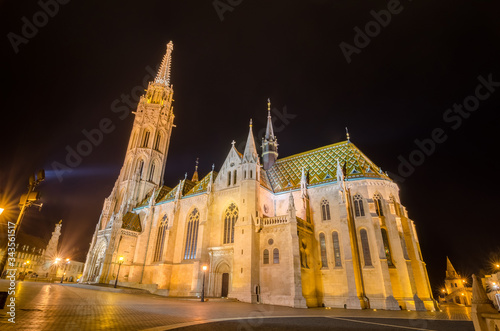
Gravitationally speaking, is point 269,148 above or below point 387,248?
above

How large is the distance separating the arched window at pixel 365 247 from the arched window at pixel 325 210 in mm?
3909

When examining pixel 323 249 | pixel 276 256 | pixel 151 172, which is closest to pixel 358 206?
pixel 323 249

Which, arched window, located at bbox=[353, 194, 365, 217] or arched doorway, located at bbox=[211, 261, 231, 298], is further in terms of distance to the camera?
arched window, located at bbox=[353, 194, 365, 217]

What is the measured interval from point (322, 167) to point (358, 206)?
7.72m

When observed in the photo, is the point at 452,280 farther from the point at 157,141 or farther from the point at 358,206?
the point at 157,141

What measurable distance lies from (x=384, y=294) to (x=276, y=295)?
1051 centimetres

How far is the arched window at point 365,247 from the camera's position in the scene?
26469 millimetres

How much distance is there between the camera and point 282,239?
25.4 m

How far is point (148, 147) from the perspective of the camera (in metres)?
51.5

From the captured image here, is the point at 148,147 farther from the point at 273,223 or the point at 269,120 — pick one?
the point at 273,223

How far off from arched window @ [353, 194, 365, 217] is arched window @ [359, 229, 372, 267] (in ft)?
6.35

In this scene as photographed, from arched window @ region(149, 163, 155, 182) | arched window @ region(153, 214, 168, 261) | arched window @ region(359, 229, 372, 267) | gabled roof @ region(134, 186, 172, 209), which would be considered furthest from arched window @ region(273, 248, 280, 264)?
arched window @ region(149, 163, 155, 182)

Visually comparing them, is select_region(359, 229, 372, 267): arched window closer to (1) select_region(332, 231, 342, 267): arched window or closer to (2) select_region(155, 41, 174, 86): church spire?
(1) select_region(332, 231, 342, 267): arched window

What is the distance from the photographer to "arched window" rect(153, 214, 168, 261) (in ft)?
120
